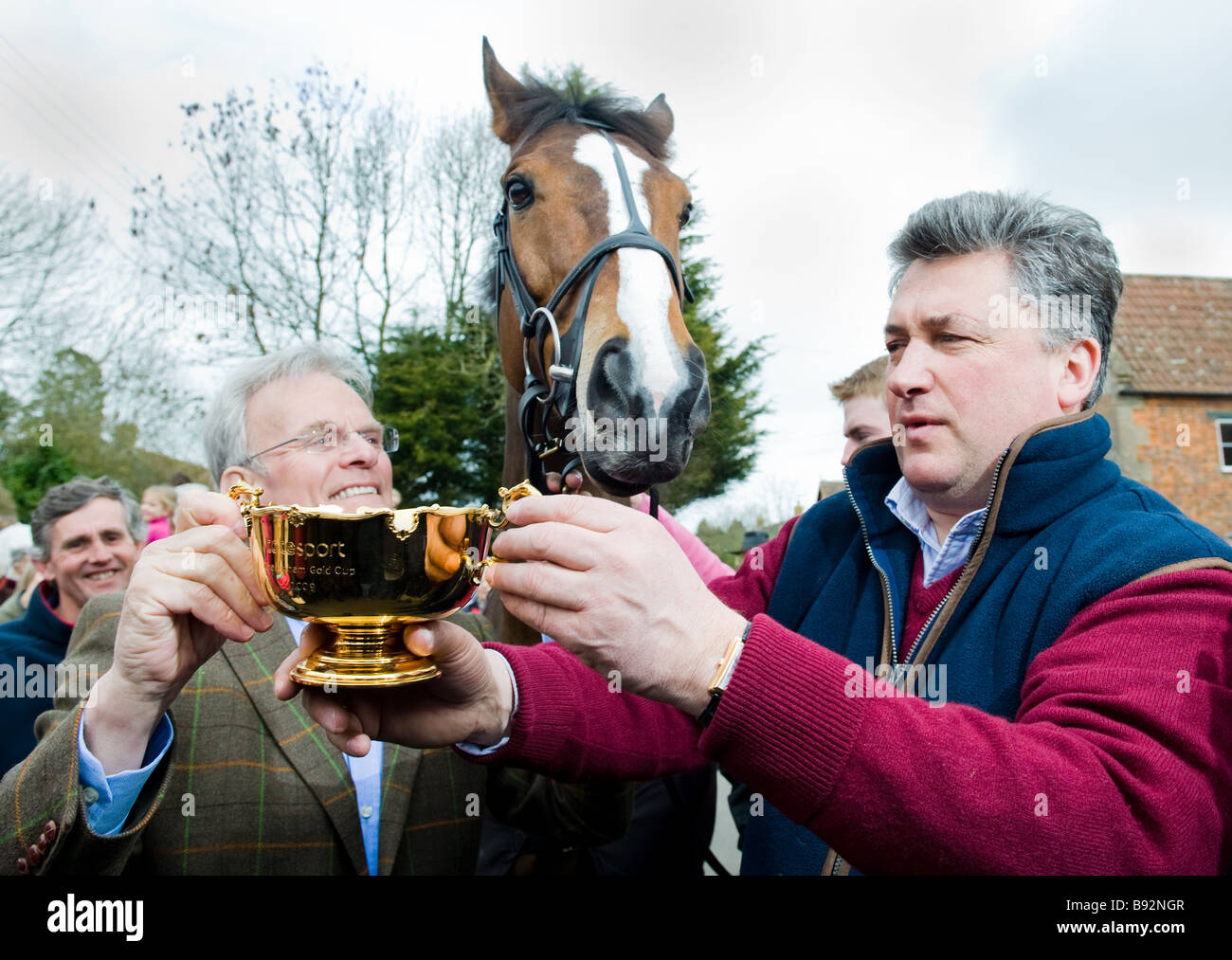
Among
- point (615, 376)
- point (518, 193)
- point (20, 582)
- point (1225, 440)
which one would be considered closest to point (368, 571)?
point (615, 376)

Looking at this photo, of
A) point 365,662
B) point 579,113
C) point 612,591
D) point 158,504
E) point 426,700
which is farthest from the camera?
point 158,504

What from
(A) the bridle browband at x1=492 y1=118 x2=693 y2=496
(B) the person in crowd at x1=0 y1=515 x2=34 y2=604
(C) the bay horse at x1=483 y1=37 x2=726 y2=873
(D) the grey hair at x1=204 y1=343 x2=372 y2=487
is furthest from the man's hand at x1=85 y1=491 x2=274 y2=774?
(B) the person in crowd at x1=0 y1=515 x2=34 y2=604

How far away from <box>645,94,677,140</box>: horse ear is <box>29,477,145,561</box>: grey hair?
3.15 metres

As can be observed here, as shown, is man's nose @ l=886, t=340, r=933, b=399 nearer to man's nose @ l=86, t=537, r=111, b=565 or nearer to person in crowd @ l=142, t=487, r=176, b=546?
man's nose @ l=86, t=537, r=111, b=565

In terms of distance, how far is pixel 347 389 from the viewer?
2.23m

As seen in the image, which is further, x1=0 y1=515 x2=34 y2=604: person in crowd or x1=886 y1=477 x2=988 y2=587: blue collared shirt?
x1=0 y1=515 x2=34 y2=604: person in crowd

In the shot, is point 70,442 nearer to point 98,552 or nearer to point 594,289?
point 98,552

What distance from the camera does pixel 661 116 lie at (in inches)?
125

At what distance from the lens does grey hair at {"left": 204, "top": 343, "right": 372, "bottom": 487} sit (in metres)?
2.14

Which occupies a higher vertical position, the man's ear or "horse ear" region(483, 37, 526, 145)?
"horse ear" region(483, 37, 526, 145)

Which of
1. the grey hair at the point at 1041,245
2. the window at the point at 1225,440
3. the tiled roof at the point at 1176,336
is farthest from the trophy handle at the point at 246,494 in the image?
the window at the point at 1225,440

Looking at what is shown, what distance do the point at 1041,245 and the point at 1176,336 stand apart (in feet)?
61.8
